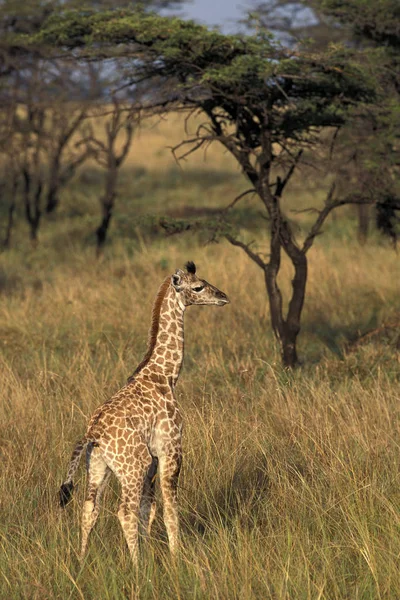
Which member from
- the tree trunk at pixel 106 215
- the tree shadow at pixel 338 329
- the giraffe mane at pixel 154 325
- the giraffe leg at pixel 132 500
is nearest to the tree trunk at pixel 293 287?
the tree shadow at pixel 338 329

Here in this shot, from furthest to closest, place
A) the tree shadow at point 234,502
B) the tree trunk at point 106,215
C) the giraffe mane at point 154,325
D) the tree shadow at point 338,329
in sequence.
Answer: the tree trunk at point 106,215 → the tree shadow at point 338,329 → the tree shadow at point 234,502 → the giraffe mane at point 154,325

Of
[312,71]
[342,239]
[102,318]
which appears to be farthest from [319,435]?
[342,239]

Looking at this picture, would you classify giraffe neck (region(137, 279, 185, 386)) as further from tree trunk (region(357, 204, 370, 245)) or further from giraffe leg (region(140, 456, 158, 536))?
tree trunk (region(357, 204, 370, 245))

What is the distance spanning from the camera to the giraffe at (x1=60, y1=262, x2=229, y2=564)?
4.72m

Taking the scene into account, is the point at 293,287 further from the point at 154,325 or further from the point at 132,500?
the point at 132,500

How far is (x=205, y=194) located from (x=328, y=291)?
15961 mm

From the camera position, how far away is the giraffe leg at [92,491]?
4730 millimetres

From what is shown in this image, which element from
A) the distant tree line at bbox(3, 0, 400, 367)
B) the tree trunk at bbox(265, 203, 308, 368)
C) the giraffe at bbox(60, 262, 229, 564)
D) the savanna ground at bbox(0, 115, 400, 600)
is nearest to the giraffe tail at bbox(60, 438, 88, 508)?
the giraffe at bbox(60, 262, 229, 564)

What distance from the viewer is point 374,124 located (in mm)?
11008

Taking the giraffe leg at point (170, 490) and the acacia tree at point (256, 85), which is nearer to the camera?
the giraffe leg at point (170, 490)

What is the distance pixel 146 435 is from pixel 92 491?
0.41 m

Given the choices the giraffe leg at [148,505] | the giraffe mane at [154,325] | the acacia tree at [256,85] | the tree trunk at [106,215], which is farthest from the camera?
the tree trunk at [106,215]

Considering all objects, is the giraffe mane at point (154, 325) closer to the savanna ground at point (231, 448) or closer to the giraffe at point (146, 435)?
the giraffe at point (146, 435)

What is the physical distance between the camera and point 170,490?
16.5 feet
